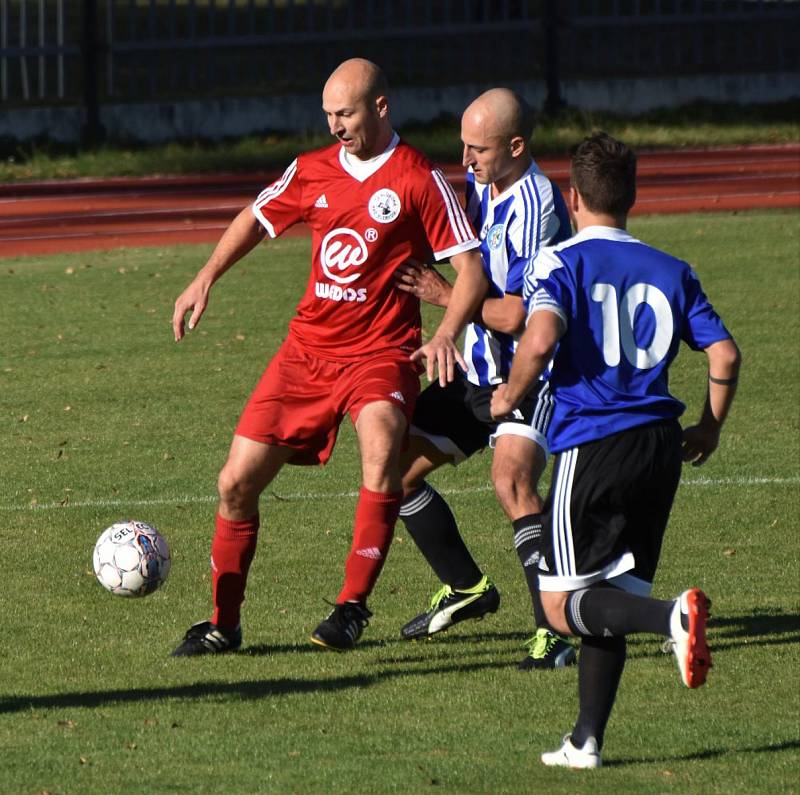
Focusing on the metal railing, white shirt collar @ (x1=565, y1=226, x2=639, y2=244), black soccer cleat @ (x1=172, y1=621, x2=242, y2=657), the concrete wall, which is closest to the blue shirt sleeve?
white shirt collar @ (x1=565, y1=226, x2=639, y2=244)

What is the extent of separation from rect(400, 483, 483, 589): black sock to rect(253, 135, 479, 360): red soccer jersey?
0.75 metres

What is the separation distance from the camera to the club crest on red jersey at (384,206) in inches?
263

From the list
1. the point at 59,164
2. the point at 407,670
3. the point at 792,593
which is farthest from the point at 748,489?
the point at 59,164

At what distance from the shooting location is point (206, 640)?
262 inches

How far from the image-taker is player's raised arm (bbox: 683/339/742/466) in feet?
17.3

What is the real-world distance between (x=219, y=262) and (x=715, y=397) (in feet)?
7.79

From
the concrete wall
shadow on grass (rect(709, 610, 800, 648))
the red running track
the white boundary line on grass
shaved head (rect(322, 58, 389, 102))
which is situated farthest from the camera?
the concrete wall

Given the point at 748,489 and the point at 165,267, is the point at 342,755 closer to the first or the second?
the point at 748,489

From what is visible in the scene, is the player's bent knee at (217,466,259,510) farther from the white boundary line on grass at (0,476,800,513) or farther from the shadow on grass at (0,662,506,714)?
the white boundary line on grass at (0,476,800,513)

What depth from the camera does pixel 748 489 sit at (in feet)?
31.5

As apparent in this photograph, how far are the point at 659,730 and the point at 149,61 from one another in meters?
22.7

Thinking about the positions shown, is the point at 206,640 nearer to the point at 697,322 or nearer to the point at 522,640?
the point at 522,640

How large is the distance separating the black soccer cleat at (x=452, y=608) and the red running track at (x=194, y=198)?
485 inches

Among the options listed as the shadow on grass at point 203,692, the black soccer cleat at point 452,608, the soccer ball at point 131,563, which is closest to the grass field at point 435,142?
the black soccer cleat at point 452,608
